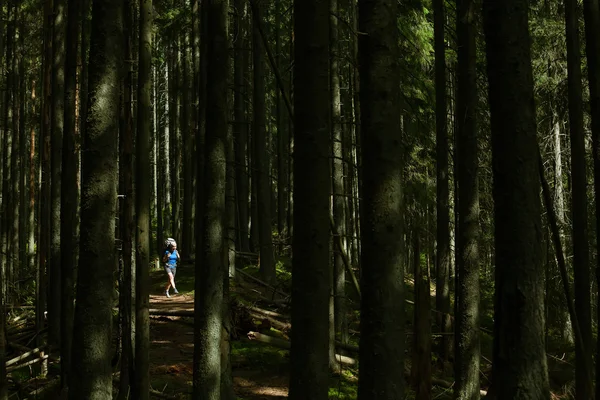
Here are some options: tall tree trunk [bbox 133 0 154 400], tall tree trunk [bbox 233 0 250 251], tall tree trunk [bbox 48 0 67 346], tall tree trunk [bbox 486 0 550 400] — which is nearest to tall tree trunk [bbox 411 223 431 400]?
tall tree trunk [bbox 486 0 550 400]

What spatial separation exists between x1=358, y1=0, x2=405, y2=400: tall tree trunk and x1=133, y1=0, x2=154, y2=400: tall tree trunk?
453cm

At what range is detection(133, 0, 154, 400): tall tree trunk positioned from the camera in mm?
8656

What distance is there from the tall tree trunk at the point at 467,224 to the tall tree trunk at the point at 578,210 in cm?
180

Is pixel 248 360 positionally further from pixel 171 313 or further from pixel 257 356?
pixel 171 313

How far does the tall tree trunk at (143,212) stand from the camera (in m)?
8.66

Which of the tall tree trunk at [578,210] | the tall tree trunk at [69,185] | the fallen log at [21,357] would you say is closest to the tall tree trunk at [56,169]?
the fallen log at [21,357]

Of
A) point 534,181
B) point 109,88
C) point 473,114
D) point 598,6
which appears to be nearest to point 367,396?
point 534,181

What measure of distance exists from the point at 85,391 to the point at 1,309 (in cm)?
269

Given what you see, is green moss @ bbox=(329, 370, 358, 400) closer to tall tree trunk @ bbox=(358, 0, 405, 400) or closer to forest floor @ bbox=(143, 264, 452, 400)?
forest floor @ bbox=(143, 264, 452, 400)

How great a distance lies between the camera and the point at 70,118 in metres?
10.2

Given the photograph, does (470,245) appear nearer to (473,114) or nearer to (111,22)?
(473,114)

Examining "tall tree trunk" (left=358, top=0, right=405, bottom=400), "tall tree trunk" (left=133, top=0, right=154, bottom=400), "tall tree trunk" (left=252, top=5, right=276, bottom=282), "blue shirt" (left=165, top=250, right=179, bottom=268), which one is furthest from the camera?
"tall tree trunk" (left=252, top=5, right=276, bottom=282)

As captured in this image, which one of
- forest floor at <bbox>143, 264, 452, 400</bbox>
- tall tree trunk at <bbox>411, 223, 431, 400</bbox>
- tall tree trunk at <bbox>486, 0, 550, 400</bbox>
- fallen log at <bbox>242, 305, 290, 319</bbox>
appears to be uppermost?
tall tree trunk at <bbox>486, 0, 550, 400</bbox>

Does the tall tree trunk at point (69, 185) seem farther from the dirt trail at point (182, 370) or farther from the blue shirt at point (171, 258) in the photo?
the blue shirt at point (171, 258)
